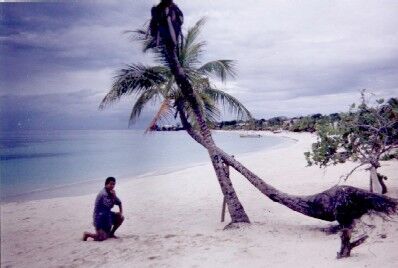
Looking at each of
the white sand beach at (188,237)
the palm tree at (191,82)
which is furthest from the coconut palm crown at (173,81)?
the white sand beach at (188,237)

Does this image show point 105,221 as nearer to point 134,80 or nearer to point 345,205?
point 134,80

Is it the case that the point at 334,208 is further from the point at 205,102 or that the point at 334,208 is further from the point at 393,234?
the point at 205,102

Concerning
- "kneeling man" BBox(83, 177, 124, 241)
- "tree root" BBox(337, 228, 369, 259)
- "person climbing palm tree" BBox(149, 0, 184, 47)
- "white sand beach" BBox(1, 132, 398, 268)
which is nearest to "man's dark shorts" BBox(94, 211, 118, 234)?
"kneeling man" BBox(83, 177, 124, 241)

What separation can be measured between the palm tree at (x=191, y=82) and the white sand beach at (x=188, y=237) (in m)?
1.08

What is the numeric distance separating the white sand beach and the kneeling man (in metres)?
0.18

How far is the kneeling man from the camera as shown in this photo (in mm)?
6793

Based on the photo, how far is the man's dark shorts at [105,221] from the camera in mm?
6797

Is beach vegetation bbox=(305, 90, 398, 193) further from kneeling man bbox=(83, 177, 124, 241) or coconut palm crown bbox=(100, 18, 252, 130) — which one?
kneeling man bbox=(83, 177, 124, 241)

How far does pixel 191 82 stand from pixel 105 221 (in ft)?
10.8

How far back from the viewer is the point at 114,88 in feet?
23.0

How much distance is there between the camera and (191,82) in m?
7.23

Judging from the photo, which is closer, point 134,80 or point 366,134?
point 134,80

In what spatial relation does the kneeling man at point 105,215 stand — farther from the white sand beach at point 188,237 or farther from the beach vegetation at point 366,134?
the beach vegetation at point 366,134

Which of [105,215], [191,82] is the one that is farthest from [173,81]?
[105,215]
